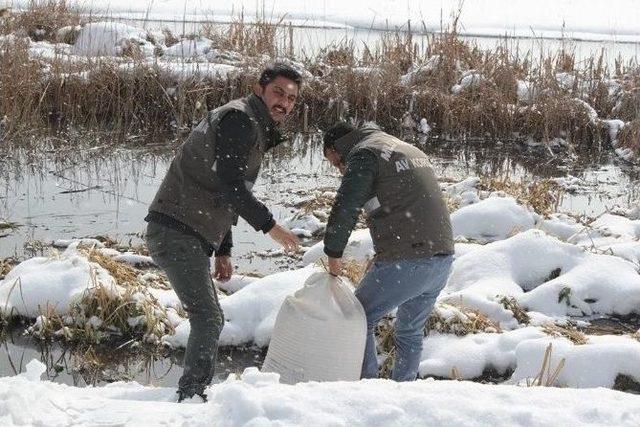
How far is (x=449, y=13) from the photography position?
23.4 meters

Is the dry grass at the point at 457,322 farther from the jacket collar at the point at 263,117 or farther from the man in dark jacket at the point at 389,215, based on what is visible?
the jacket collar at the point at 263,117

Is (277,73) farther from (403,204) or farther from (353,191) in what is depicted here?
(403,204)

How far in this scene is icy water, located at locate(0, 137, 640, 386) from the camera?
5.18 m

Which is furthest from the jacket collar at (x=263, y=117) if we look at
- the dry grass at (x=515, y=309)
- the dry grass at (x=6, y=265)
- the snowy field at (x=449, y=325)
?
the dry grass at (x=6, y=265)

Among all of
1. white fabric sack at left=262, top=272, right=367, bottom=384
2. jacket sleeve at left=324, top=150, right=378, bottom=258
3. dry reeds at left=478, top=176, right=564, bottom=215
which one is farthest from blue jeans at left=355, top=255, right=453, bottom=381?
dry reeds at left=478, top=176, right=564, bottom=215

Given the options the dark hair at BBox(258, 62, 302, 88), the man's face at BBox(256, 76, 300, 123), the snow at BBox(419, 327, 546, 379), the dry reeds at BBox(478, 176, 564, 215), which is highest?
the dark hair at BBox(258, 62, 302, 88)

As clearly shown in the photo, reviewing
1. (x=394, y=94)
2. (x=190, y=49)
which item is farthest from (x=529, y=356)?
(x=190, y=49)

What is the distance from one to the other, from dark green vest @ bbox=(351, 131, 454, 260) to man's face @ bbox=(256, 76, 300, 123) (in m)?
0.42

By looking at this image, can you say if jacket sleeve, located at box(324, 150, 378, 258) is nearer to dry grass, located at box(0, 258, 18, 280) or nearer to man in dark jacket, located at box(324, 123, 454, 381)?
man in dark jacket, located at box(324, 123, 454, 381)

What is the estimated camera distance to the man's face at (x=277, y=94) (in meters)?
4.12

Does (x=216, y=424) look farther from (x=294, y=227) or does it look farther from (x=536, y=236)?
(x=294, y=227)

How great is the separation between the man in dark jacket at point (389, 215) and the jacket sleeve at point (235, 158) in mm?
465

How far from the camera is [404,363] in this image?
448cm

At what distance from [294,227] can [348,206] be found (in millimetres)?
3889
